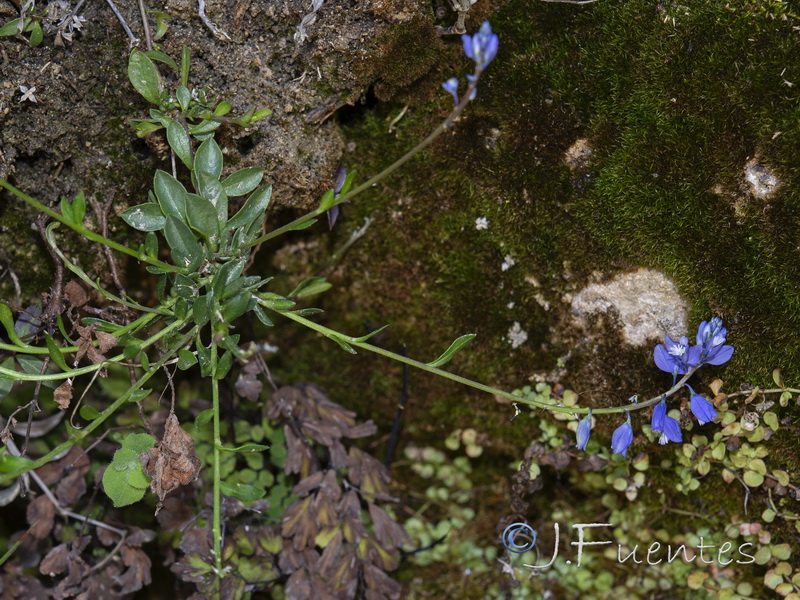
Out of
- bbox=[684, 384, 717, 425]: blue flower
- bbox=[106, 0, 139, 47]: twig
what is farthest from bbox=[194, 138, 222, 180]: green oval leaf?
bbox=[684, 384, 717, 425]: blue flower

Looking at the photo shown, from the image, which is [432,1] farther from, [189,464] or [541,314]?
[189,464]

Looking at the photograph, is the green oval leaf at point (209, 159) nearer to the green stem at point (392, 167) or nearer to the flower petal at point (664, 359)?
the green stem at point (392, 167)

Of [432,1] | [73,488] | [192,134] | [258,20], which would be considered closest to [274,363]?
[73,488]

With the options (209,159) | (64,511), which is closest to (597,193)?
(209,159)

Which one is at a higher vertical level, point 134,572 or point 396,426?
point 396,426

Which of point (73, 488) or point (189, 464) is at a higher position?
point (189, 464)

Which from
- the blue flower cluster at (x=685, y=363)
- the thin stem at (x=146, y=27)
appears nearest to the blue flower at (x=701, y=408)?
the blue flower cluster at (x=685, y=363)

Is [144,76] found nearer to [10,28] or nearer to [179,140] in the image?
[179,140]
